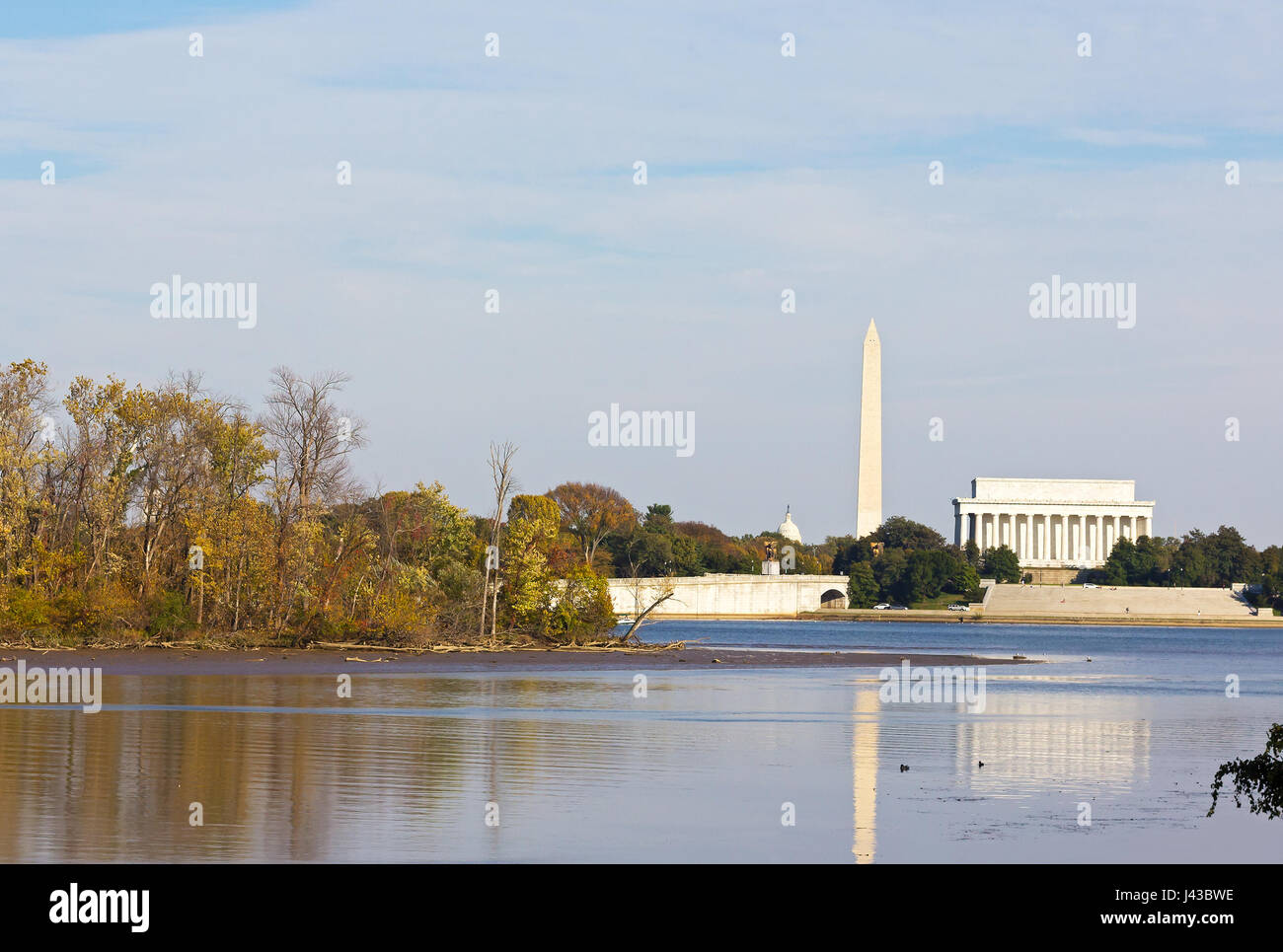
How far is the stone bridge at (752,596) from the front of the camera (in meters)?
149

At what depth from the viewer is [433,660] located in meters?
54.7

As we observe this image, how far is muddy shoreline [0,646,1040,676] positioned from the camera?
1762 inches

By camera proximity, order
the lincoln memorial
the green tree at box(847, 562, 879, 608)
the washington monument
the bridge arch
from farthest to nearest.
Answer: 1. the lincoln memorial
2. the green tree at box(847, 562, 879, 608)
3. the bridge arch
4. the washington monument

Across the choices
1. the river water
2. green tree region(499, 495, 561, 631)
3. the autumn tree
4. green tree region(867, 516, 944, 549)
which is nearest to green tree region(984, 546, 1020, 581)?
green tree region(867, 516, 944, 549)

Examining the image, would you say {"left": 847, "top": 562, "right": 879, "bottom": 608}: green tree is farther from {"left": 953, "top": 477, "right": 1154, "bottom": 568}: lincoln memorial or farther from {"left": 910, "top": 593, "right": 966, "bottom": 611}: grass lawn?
{"left": 953, "top": 477, "right": 1154, "bottom": 568}: lincoln memorial

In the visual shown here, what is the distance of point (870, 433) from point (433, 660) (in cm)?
8590

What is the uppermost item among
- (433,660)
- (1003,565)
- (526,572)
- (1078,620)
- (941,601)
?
(526,572)

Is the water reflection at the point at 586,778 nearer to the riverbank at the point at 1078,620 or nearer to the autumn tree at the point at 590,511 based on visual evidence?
the autumn tree at the point at 590,511

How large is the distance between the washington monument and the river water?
298 ft

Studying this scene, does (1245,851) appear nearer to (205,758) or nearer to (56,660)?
(205,758)

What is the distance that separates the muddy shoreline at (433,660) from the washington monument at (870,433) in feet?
199

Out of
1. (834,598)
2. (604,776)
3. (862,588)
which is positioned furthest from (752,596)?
(604,776)

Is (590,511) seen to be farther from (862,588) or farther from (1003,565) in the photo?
(1003,565)

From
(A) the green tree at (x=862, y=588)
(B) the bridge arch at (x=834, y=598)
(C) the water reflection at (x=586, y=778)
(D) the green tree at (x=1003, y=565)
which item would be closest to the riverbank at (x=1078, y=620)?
(B) the bridge arch at (x=834, y=598)
